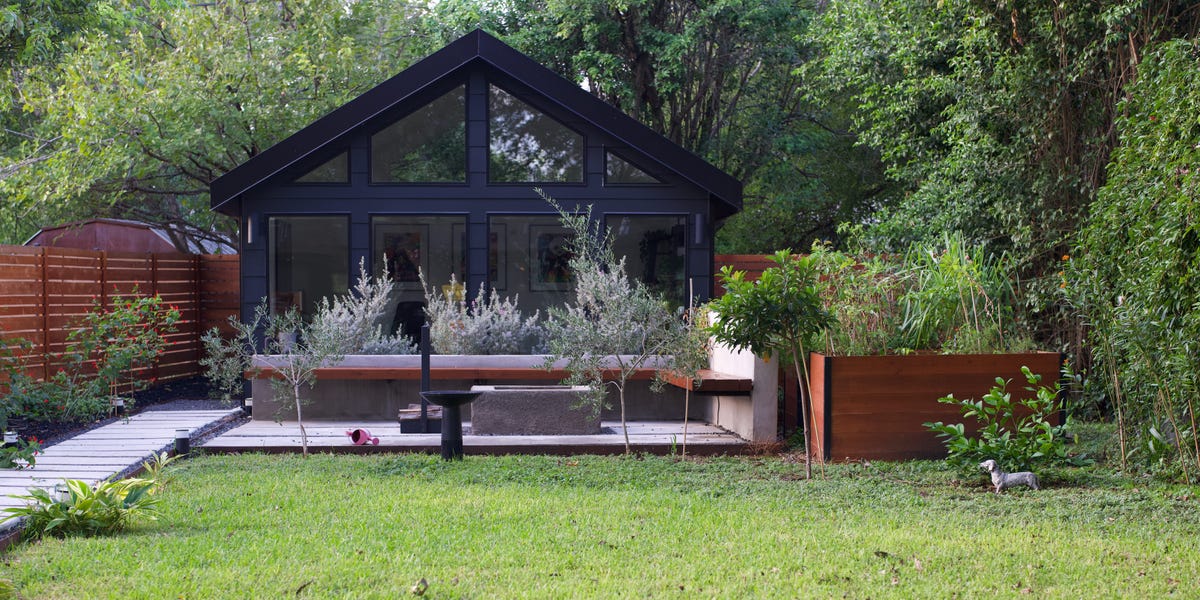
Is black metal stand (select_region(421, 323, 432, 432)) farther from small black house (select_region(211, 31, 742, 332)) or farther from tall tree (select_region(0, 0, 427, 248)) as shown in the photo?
tall tree (select_region(0, 0, 427, 248))

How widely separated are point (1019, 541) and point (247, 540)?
3.72 m

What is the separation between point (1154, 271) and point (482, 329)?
19.5ft

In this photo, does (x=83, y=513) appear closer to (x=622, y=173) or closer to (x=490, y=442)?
(x=490, y=442)

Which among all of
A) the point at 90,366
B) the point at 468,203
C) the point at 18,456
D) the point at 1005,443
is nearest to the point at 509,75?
the point at 468,203

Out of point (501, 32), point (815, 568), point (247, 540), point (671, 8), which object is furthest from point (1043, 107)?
point (501, 32)

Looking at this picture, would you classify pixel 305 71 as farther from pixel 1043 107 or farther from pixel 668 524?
pixel 668 524

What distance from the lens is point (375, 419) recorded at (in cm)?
995

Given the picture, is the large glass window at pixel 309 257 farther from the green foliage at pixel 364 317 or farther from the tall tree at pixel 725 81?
the tall tree at pixel 725 81

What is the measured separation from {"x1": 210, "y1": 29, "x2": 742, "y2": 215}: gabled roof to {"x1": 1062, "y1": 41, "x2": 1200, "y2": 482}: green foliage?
4420 mm

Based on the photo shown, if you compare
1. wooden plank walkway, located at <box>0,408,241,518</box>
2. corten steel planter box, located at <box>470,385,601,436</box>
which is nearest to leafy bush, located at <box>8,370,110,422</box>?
wooden plank walkway, located at <box>0,408,241,518</box>

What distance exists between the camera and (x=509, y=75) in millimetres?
11023

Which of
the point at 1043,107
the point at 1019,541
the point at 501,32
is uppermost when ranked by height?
the point at 501,32

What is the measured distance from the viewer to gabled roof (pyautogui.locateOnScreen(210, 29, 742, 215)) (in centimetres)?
1077

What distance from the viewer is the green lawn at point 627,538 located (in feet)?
14.0
